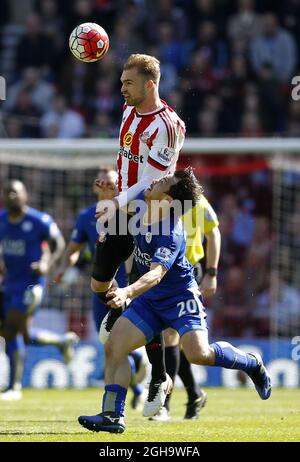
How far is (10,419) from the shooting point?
29.6 feet

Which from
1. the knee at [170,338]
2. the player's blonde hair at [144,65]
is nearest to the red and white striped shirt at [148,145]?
the player's blonde hair at [144,65]

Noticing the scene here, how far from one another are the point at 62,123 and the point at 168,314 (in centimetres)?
976

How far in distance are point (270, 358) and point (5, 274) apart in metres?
3.56

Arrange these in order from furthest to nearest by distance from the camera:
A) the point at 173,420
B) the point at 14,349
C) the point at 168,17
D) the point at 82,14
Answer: the point at 82,14 < the point at 168,17 < the point at 14,349 < the point at 173,420

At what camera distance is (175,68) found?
57.7ft

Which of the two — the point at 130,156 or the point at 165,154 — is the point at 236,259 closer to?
the point at 130,156

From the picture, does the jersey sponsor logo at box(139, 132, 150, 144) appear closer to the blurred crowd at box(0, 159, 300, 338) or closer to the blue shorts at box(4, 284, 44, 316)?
the blue shorts at box(4, 284, 44, 316)

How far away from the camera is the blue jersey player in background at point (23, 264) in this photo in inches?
504

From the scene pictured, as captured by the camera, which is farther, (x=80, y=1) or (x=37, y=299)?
(x=80, y=1)

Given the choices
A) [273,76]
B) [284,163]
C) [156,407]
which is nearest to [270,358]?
[284,163]

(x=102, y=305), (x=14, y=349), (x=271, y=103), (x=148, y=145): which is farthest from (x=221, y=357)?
(x=271, y=103)

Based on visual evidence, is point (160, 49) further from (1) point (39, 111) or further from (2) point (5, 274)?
(2) point (5, 274)

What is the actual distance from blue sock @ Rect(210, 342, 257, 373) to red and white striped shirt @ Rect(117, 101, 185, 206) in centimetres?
126

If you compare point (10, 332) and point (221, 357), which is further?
point (10, 332)
